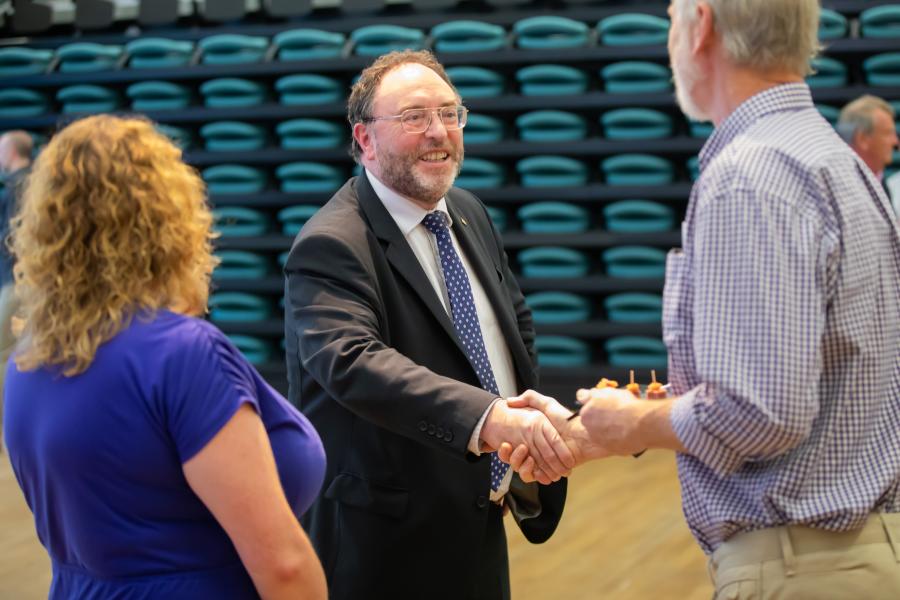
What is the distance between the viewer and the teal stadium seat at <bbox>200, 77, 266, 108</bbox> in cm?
689

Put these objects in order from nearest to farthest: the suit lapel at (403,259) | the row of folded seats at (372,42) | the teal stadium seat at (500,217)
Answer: the suit lapel at (403,259) → the row of folded seats at (372,42) → the teal stadium seat at (500,217)

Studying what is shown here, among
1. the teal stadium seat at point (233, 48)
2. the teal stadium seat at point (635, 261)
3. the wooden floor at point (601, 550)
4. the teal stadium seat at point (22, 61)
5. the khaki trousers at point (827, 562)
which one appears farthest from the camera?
the teal stadium seat at point (22, 61)

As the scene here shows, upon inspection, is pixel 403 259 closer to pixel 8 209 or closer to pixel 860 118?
pixel 860 118

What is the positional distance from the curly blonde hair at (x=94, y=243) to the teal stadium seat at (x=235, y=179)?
5288 mm

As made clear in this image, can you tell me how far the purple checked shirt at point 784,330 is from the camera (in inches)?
58.7

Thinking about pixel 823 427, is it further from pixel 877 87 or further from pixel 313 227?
pixel 877 87

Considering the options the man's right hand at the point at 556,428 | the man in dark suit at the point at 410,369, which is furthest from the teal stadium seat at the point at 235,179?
the man's right hand at the point at 556,428

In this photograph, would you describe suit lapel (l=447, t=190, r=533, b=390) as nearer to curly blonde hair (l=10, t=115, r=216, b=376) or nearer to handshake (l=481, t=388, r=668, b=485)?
handshake (l=481, t=388, r=668, b=485)

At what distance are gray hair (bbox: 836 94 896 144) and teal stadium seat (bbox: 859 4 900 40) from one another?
971 millimetres

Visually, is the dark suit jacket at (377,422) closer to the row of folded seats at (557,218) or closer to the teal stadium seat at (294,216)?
the row of folded seats at (557,218)

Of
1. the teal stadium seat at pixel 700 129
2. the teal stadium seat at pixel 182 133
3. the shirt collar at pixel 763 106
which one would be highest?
the shirt collar at pixel 763 106

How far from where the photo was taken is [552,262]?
21.5ft

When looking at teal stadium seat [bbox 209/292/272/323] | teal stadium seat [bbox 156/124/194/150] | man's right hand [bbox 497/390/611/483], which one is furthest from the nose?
teal stadium seat [bbox 156/124/194/150]

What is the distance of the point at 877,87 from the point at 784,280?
5.06 metres
